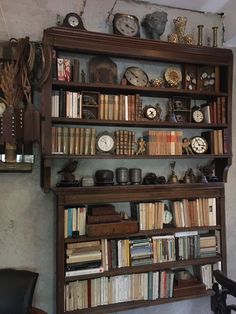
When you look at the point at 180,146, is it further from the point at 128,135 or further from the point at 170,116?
the point at 128,135

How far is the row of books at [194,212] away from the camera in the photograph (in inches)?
90.6

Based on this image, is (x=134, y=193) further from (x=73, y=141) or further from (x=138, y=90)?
(x=138, y=90)

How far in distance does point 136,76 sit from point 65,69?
0.55 metres

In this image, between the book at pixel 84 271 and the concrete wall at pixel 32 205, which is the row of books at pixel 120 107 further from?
the book at pixel 84 271

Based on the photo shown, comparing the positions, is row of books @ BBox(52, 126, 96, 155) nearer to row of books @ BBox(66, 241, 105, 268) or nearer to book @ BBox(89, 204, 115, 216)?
book @ BBox(89, 204, 115, 216)

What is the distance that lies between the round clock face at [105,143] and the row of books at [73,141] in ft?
0.22

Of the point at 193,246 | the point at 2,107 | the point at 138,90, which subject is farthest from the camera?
the point at 193,246

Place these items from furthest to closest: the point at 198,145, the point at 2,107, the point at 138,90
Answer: the point at 198,145, the point at 138,90, the point at 2,107

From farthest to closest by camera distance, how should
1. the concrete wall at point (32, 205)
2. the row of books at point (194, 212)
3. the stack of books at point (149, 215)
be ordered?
the row of books at point (194, 212) < the stack of books at point (149, 215) < the concrete wall at point (32, 205)

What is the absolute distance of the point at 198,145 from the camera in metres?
2.40

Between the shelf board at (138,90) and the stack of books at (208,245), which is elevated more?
the shelf board at (138,90)

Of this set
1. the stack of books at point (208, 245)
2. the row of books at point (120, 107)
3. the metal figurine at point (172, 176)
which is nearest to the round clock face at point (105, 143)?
the row of books at point (120, 107)

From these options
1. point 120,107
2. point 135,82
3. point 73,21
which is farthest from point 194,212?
point 73,21

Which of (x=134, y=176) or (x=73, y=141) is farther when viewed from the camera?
(x=134, y=176)
